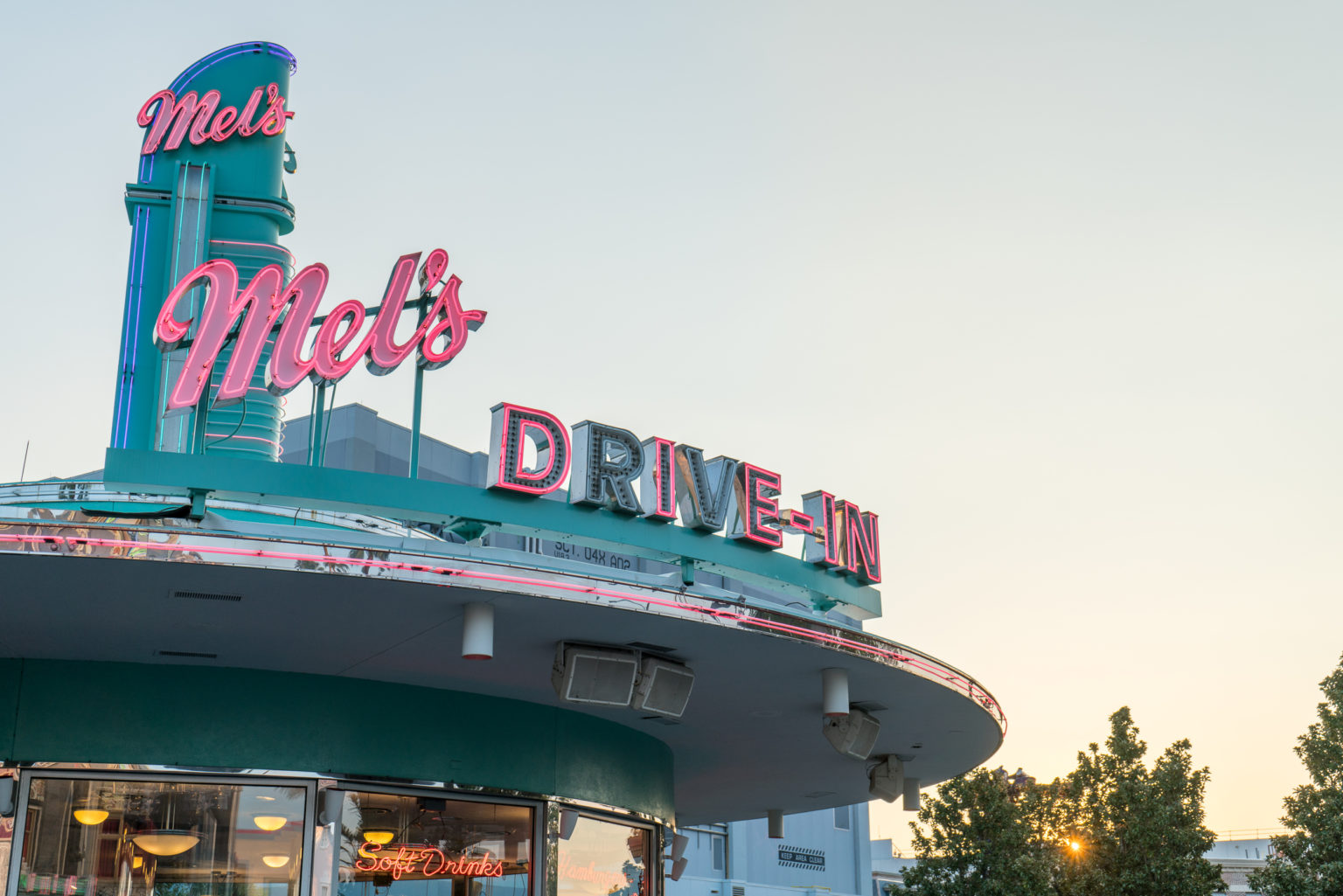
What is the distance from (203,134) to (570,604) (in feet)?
36.5

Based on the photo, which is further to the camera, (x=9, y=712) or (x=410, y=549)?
(x=9, y=712)

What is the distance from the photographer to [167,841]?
12734 millimetres

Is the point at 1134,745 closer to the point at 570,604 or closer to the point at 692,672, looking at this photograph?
the point at 692,672

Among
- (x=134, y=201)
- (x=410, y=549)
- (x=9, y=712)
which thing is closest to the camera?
(x=410, y=549)

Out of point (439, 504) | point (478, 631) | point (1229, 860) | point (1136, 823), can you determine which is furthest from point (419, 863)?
point (1229, 860)

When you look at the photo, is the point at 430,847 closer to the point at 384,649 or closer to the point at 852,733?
the point at 384,649

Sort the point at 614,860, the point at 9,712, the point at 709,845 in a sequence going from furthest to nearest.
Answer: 1. the point at 709,845
2. the point at 614,860
3. the point at 9,712

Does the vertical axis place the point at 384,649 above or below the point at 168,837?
above

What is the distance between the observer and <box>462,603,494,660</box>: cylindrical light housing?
11547mm

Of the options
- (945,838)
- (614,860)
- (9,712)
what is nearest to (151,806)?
(9,712)

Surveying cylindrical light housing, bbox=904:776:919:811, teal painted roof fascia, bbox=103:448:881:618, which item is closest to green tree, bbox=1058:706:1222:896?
cylindrical light housing, bbox=904:776:919:811

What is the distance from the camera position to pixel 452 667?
1362 centimetres

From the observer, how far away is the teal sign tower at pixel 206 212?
682 inches

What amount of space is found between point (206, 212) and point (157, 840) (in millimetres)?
9264
